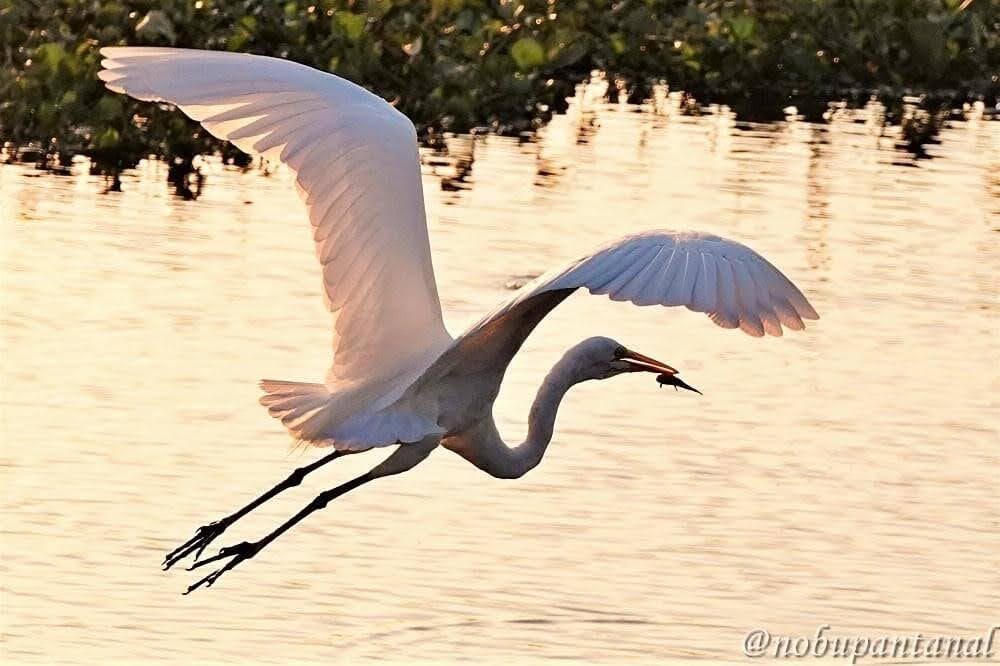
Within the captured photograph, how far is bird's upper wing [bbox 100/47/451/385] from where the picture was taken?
7.21 meters

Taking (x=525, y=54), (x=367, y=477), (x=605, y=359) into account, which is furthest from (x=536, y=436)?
(x=525, y=54)

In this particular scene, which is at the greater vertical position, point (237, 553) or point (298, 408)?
point (298, 408)

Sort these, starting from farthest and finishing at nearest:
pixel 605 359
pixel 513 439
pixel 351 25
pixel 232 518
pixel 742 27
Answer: pixel 742 27, pixel 351 25, pixel 513 439, pixel 605 359, pixel 232 518

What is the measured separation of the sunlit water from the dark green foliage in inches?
35.5

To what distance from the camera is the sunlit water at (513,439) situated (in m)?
8.58

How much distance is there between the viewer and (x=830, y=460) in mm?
10688

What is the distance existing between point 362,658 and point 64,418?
267cm

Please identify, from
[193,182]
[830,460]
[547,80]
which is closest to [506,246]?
[193,182]

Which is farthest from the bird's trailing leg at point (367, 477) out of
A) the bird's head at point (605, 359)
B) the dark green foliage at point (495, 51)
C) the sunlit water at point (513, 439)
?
the dark green foliage at point (495, 51)

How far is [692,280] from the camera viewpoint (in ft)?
19.4

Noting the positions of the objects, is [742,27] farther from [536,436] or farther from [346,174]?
[346,174]

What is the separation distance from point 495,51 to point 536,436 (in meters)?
11.5

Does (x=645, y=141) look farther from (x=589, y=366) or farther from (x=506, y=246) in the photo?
(x=589, y=366)

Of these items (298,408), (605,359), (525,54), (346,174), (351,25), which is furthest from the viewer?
(525,54)
